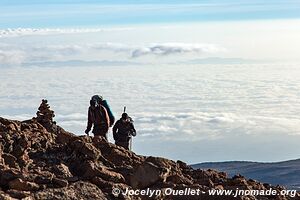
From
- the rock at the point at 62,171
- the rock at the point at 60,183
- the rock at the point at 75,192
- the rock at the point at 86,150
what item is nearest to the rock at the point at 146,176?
the rock at the point at 75,192

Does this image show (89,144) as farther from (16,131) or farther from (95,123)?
(95,123)

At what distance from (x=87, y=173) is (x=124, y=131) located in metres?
8.48

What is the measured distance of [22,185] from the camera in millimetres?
18344

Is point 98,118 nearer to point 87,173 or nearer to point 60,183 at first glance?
point 87,173

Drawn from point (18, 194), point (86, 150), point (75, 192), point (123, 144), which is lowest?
point (18, 194)

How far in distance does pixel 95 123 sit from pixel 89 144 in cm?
591

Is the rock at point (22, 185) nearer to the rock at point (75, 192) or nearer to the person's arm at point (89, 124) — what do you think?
the rock at point (75, 192)

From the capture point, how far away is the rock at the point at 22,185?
18.3m

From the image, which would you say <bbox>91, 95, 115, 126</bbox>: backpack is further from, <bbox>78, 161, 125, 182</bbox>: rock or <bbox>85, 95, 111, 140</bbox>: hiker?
<bbox>78, 161, 125, 182</bbox>: rock

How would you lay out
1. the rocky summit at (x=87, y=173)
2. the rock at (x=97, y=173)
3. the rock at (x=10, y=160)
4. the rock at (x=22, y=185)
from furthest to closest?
the rock at (x=10, y=160)
the rock at (x=97, y=173)
the rocky summit at (x=87, y=173)
the rock at (x=22, y=185)

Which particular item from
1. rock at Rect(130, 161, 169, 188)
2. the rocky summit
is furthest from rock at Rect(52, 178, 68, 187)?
rock at Rect(130, 161, 169, 188)

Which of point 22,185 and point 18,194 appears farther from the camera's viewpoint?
point 22,185

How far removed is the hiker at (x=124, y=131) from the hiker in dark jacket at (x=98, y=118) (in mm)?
542

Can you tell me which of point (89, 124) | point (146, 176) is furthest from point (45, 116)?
point (146, 176)
